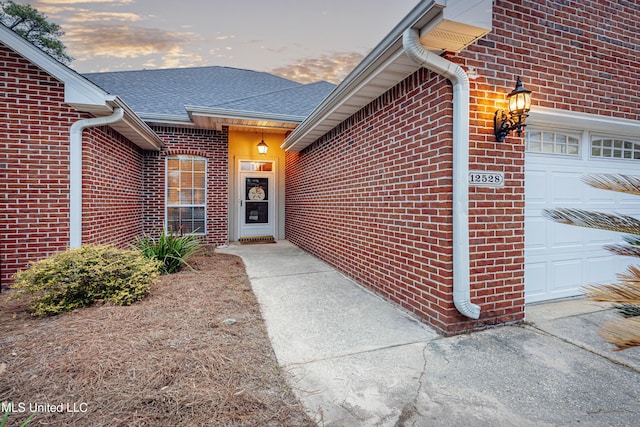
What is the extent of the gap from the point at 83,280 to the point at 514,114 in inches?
190

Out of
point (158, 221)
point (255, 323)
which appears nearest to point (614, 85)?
point (255, 323)

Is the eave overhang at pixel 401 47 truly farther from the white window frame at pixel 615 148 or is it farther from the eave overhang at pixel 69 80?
the eave overhang at pixel 69 80

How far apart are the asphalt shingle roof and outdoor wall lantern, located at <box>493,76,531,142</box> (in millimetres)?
5351

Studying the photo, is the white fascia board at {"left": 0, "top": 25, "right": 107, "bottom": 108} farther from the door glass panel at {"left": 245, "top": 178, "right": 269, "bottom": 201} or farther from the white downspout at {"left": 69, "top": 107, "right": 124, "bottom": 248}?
the door glass panel at {"left": 245, "top": 178, "right": 269, "bottom": 201}

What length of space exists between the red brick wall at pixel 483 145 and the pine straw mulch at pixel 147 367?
185cm

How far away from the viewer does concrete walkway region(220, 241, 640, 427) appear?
1.79m

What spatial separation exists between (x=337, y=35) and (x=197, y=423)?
25.2 feet

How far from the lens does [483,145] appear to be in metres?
2.94

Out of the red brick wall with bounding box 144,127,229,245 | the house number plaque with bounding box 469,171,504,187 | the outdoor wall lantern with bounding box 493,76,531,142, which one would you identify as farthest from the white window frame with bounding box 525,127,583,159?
the red brick wall with bounding box 144,127,229,245

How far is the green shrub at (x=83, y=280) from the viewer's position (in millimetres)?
3129

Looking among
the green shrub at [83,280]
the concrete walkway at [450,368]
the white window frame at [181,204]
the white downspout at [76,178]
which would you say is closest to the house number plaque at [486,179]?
the concrete walkway at [450,368]

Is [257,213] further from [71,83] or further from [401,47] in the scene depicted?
[401,47]

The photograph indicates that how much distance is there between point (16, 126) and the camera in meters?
4.22

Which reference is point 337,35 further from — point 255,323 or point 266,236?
point 255,323
